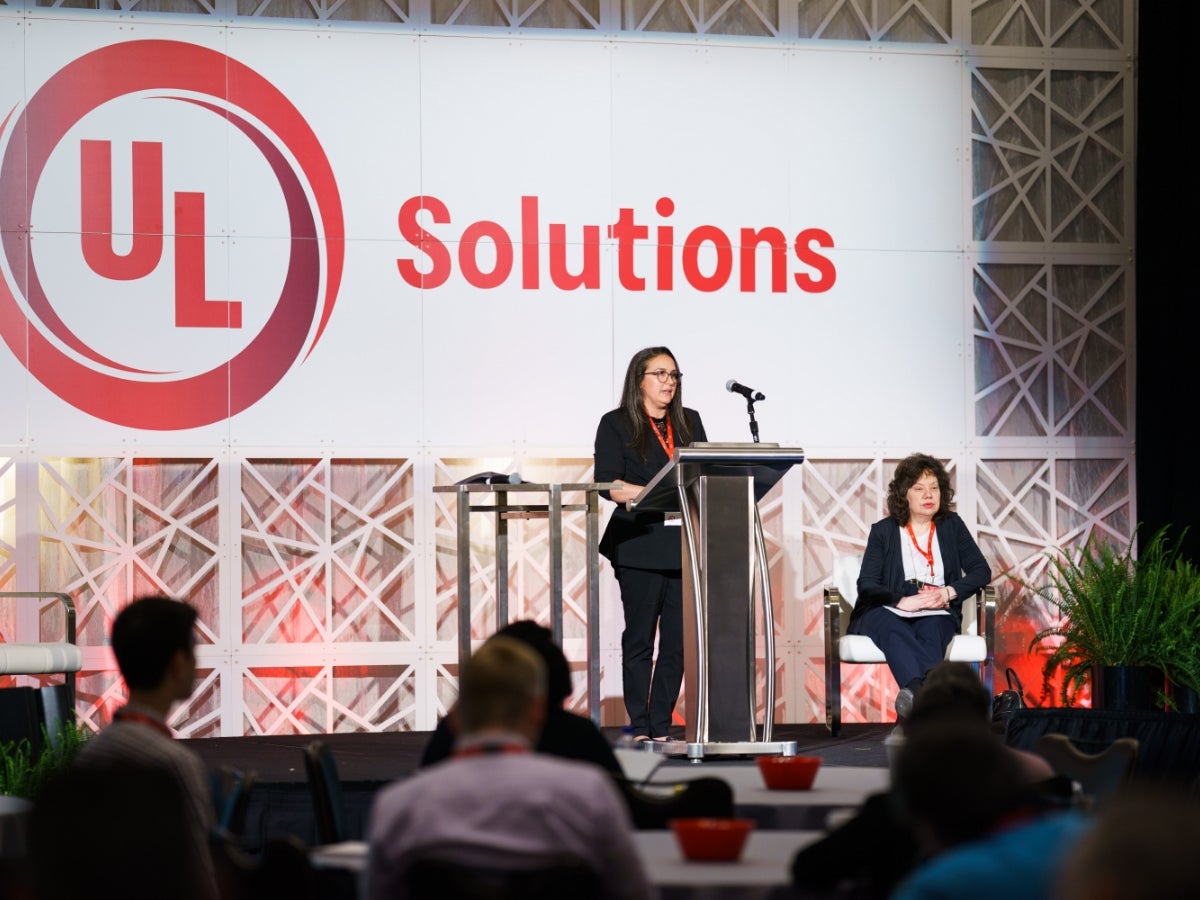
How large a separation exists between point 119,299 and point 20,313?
1.43 feet

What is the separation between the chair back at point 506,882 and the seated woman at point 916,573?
4795mm

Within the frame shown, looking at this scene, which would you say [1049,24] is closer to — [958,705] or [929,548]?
Result: [929,548]

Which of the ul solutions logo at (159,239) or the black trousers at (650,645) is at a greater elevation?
the ul solutions logo at (159,239)

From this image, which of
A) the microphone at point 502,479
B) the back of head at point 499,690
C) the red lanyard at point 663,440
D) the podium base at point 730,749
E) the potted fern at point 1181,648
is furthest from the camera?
the potted fern at point 1181,648

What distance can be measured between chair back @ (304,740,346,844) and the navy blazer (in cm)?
403

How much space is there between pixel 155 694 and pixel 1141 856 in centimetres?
189

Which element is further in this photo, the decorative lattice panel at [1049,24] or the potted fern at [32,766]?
the decorative lattice panel at [1049,24]

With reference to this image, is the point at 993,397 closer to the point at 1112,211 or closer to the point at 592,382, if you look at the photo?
the point at 1112,211

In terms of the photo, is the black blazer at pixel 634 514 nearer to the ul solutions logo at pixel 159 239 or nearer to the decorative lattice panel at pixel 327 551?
the decorative lattice panel at pixel 327 551

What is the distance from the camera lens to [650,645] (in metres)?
5.97

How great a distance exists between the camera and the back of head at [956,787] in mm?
1673

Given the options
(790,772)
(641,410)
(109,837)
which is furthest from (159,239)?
(109,837)

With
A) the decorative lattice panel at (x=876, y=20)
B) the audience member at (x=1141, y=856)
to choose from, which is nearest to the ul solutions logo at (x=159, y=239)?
the decorative lattice panel at (x=876, y=20)

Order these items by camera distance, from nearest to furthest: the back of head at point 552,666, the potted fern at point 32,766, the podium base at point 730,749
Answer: the back of head at point 552,666 < the potted fern at point 32,766 < the podium base at point 730,749
